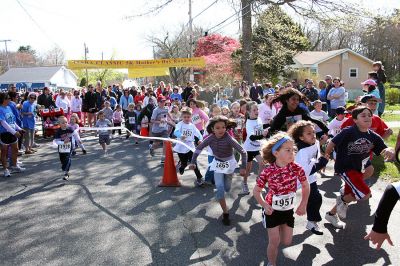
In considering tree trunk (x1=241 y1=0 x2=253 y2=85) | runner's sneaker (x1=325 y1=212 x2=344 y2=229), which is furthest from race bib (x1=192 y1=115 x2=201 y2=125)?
tree trunk (x1=241 y1=0 x2=253 y2=85)

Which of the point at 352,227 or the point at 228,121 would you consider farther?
the point at 228,121

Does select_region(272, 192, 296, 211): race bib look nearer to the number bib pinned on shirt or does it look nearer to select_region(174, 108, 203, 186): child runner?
the number bib pinned on shirt

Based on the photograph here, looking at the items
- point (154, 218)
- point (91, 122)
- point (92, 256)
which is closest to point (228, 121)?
point (154, 218)

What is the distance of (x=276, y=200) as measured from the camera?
406cm

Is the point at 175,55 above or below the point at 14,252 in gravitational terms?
above

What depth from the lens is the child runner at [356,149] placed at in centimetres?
506

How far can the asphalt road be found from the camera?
177 inches

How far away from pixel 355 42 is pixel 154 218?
65.7m

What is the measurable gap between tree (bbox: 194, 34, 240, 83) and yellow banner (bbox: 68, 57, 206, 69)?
13.8 meters

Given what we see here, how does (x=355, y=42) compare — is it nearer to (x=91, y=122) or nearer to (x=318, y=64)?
(x=318, y=64)

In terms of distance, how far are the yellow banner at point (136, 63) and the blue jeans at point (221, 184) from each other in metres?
17.3

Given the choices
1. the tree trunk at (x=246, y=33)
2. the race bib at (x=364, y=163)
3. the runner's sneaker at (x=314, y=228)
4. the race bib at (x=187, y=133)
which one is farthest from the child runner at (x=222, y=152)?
the tree trunk at (x=246, y=33)

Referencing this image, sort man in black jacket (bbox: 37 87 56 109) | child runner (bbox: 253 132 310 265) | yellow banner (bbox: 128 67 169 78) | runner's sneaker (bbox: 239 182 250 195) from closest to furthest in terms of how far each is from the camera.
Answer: child runner (bbox: 253 132 310 265) → runner's sneaker (bbox: 239 182 250 195) → man in black jacket (bbox: 37 87 56 109) → yellow banner (bbox: 128 67 169 78)

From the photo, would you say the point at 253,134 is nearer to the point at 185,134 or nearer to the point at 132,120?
the point at 185,134
